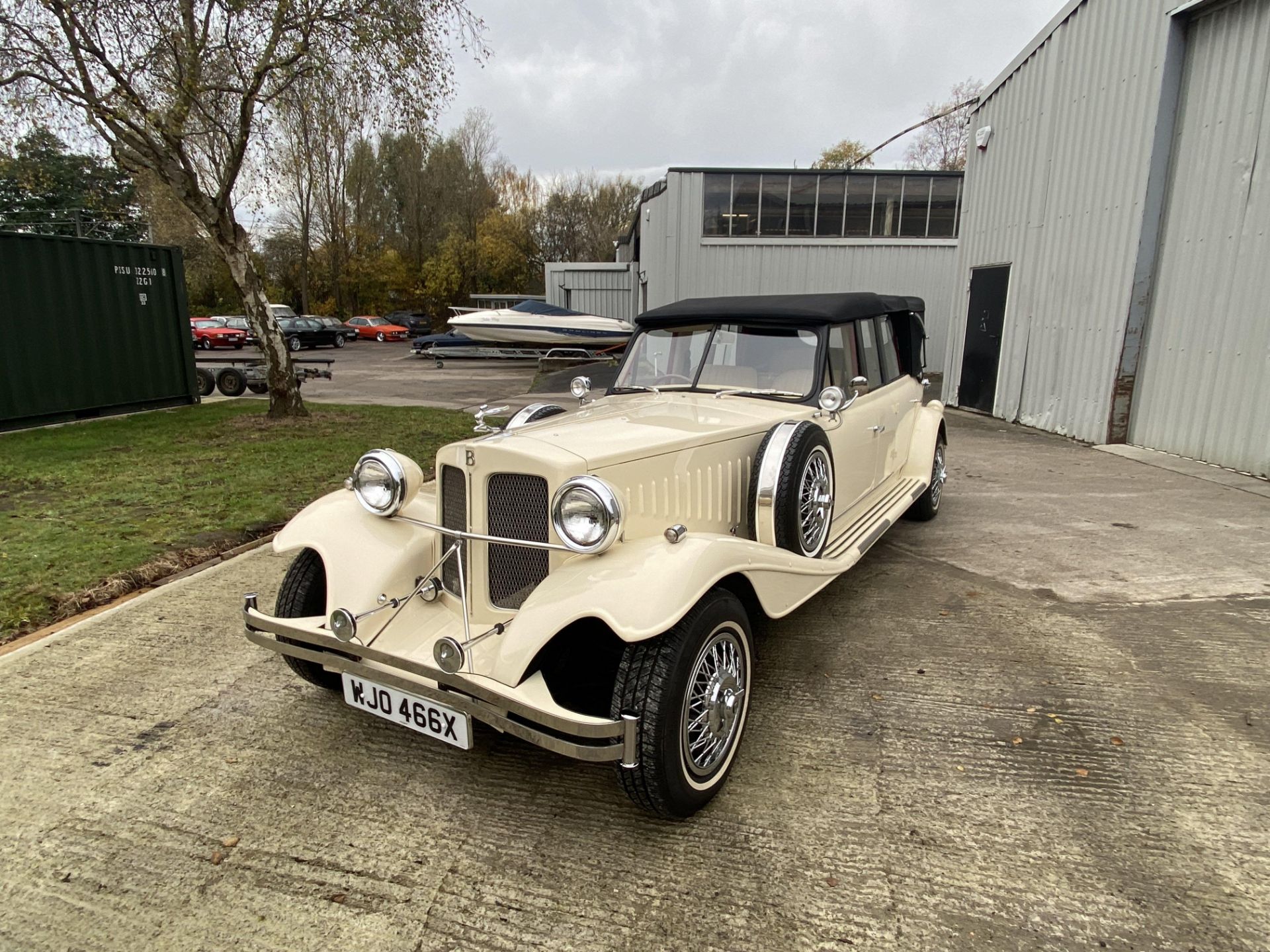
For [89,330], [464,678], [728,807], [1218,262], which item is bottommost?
[728,807]

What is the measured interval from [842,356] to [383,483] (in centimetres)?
285

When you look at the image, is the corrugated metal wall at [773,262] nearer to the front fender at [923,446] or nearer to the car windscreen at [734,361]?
the front fender at [923,446]

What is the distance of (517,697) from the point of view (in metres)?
2.27

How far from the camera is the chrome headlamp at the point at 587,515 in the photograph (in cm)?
250

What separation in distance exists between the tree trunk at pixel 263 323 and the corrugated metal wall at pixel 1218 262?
11479 mm

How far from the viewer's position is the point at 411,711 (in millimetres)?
2527

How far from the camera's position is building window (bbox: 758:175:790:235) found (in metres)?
19.7

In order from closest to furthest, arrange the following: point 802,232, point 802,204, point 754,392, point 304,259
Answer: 1. point 754,392
2. point 802,204
3. point 802,232
4. point 304,259

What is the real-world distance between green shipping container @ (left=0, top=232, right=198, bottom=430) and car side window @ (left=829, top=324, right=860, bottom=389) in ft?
36.4

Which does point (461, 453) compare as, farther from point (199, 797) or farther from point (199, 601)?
point (199, 601)

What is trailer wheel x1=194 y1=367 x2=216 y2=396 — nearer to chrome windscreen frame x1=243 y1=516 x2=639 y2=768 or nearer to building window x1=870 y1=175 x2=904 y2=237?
chrome windscreen frame x1=243 y1=516 x2=639 y2=768

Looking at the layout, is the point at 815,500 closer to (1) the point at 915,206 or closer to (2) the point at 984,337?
(2) the point at 984,337

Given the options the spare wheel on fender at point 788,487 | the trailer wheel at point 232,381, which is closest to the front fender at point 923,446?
the spare wheel on fender at point 788,487

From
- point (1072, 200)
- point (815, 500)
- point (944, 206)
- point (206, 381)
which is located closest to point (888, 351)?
point (815, 500)
